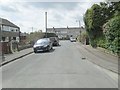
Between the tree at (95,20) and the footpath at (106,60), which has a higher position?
the tree at (95,20)

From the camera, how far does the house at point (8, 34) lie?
1055 inches

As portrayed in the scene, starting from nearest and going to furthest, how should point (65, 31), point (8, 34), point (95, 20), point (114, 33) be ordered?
point (114, 33) → point (95, 20) → point (8, 34) → point (65, 31)

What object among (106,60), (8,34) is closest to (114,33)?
(106,60)

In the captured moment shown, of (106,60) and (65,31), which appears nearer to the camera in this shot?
(106,60)

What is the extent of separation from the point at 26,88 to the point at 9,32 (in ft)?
191

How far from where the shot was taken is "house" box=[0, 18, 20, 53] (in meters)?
26.8

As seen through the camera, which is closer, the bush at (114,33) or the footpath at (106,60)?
the footpath at (106,60)

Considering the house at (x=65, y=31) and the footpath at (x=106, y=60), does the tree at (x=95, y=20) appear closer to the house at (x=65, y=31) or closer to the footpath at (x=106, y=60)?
the footpath at (x=106, y=60)

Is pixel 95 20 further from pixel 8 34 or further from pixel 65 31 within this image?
pixel 65 31

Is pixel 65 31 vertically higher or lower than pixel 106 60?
higher

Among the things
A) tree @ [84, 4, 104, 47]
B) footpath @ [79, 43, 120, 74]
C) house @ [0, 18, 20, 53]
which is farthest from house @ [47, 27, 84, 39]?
footpath @ [79, 43, 120, 74]

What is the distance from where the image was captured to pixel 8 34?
65.8 m

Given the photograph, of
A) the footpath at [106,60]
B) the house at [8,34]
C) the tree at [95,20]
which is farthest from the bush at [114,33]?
the tree at [95,20]

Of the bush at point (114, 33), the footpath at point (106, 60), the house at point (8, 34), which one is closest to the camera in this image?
the footpath at point (106, 60)
